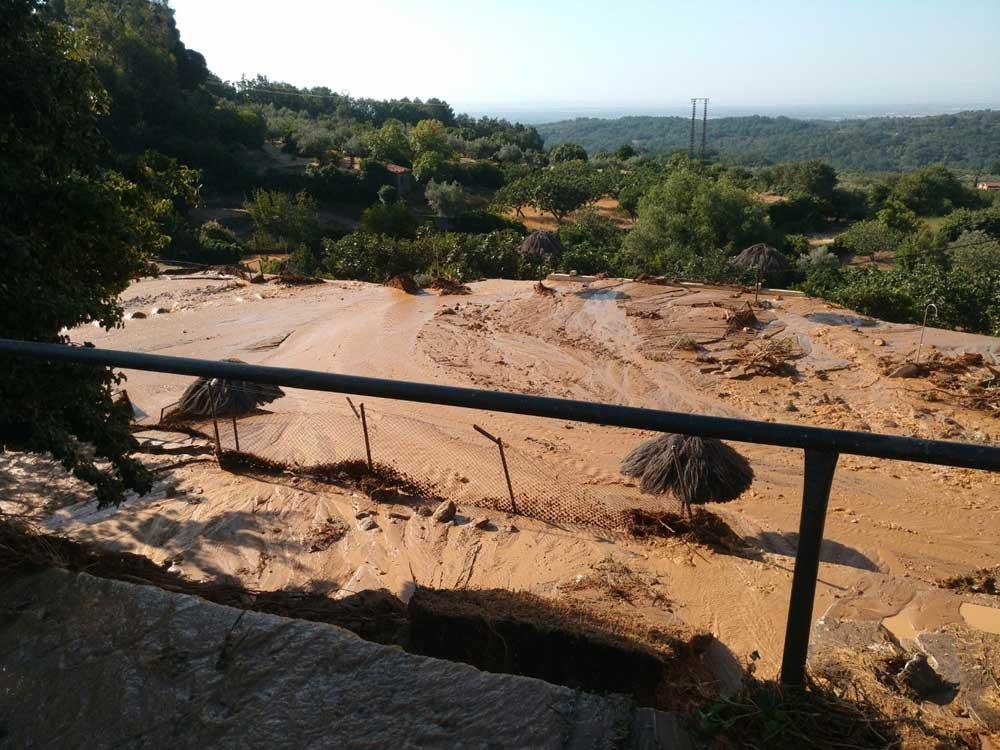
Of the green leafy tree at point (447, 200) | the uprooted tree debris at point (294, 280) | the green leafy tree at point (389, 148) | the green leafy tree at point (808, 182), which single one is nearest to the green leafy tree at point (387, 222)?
the uprooted tree debris at point (294, 280)

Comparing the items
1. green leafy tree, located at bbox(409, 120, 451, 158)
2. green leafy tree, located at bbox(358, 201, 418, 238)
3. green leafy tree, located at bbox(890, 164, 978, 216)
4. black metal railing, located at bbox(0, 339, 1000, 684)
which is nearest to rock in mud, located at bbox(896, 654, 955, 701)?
black metal railing, located at bbox(0, 339, 1000, 684)

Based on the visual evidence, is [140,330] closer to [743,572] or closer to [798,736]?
[743,572]

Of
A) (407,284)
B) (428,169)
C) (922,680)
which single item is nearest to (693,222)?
(407,284)

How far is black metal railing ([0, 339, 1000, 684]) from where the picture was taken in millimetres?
1124

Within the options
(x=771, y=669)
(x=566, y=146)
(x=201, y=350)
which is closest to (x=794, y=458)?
(x=771, y=669)

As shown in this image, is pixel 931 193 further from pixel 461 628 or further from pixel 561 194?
pixel 461 628

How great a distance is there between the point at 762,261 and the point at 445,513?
14.8m

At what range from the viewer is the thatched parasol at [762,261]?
1938 centimetres

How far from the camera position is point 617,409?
1.28 m

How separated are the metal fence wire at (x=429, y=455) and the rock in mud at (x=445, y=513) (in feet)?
1.51

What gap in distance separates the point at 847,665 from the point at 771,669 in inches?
74.9

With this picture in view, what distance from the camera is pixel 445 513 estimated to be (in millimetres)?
7500

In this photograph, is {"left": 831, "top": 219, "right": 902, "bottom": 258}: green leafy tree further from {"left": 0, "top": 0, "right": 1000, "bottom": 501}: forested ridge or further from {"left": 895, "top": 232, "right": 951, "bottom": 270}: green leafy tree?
{"left": 895, "top": 232, "right": 951, "bottom": 270}: green leafy tree

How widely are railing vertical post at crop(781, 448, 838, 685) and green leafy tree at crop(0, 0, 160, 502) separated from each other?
419cm
